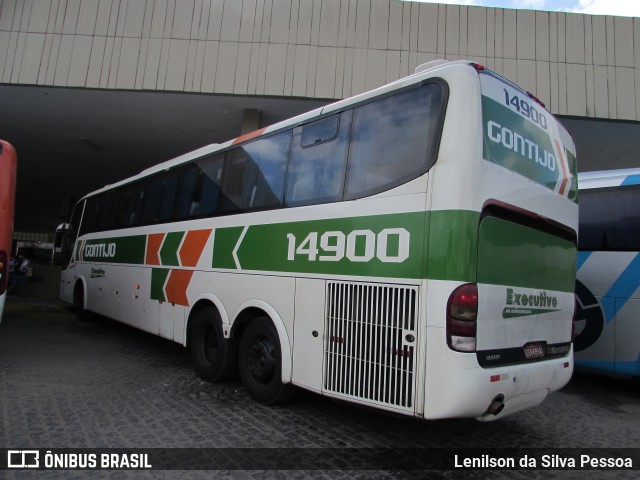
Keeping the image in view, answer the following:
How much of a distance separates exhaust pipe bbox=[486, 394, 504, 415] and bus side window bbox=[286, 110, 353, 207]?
6.80 ft

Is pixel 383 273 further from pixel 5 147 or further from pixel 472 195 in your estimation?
pixel 5 147

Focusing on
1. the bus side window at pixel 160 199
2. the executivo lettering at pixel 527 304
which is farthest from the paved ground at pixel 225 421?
the bus side window at pixel 160 199

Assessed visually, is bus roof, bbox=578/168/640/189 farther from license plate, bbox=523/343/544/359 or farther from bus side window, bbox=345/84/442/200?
bus side window, bbox=345/84/442/200

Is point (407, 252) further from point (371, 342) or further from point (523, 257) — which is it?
point (523, 257)

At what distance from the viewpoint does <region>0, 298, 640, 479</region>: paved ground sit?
356 centimetres

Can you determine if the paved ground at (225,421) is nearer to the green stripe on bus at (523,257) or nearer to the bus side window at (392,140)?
the green stripe on bus at (523,257)

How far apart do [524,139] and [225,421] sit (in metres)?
3.82

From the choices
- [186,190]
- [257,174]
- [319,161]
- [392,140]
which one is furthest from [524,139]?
[186,190]

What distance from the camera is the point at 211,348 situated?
5547 millimetres

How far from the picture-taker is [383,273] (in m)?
3.41

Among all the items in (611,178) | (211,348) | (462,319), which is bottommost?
(211,348)

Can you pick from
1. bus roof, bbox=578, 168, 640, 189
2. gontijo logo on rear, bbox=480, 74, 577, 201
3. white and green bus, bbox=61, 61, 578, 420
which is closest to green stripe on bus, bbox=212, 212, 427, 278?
white and green bus, bbox=61, 61, 578, 420

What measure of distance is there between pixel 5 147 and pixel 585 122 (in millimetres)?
10856

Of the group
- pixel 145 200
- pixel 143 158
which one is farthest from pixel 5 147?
pixel 143 158
